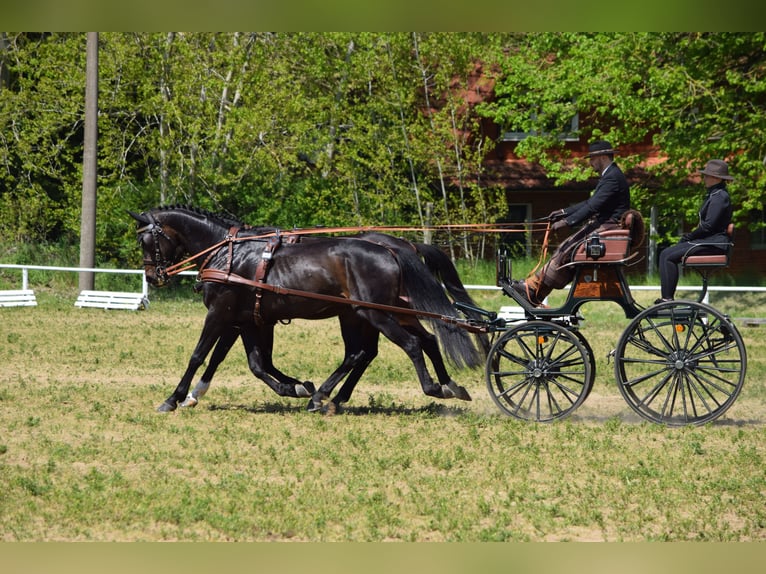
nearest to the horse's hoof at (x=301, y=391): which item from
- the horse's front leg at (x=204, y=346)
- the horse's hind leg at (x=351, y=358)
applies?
the horse's hind leg at (x=351, y=358)

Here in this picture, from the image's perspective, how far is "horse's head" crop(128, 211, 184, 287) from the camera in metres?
9.98

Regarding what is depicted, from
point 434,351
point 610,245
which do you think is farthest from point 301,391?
point 610,245

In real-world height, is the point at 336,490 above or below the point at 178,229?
below

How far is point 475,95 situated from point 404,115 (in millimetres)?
2754

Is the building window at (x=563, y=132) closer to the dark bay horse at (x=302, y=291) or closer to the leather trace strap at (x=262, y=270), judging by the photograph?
the dark bay horse at (x=302, y=291)

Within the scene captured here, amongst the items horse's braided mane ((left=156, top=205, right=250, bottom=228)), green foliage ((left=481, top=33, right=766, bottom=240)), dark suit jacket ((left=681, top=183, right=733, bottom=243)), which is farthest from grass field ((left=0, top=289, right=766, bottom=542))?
green foliage ((left=481, top=33, right=766, bottom=240))

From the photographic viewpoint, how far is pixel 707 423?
29.2 ft

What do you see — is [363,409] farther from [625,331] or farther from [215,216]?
[625,331]

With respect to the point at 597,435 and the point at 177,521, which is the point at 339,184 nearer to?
the point at 597,435

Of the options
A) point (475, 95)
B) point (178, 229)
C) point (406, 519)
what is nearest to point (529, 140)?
point (475, 95)

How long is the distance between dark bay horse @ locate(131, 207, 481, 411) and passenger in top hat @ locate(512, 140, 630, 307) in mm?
1023

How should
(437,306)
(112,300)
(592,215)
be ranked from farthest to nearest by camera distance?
(112,300) < (437,306) < (592,215)

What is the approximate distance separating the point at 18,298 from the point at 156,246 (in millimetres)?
11589

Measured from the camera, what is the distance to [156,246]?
998cm
